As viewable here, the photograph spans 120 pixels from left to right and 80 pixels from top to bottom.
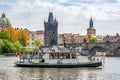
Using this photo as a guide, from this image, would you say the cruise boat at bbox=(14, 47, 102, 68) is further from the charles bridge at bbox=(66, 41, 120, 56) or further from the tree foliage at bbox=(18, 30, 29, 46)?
the charles bridge at bbox=(66, 41, 120, 56)

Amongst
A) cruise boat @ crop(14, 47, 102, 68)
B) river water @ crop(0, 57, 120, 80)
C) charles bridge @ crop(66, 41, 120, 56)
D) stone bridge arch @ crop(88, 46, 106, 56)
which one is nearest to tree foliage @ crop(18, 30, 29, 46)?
charles bridge @ crop(66, 41, 120, 56)

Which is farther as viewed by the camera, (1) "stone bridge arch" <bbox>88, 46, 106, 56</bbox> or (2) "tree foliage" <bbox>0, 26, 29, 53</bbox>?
(1) "stone bridge arch" <bbox>88, 46, 106, 56</bbox>

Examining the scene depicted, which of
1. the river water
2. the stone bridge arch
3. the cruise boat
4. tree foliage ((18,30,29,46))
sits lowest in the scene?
the river water

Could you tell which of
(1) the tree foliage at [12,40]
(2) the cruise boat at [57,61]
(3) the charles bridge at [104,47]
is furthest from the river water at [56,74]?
(3) the charles bridge at [104,47]

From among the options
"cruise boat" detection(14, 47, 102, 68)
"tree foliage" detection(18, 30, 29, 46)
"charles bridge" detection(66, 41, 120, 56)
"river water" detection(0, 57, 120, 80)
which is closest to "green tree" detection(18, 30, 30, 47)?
"tree foliage" detection(18, 30, 29, 46)

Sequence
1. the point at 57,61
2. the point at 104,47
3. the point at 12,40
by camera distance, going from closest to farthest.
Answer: the point at 57,61 → the point at 12,40 → the point at 104,47

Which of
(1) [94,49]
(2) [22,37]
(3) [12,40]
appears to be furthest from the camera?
(1) [94,49]

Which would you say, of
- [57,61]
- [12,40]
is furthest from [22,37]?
[57,61]

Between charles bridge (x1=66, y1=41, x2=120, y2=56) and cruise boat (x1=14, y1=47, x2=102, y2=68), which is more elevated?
charles bridge (x1=66, y1=41, x2=120, y2=56)

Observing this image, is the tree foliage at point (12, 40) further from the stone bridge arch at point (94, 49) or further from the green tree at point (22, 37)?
the stone bridge arch at point (94, 49)

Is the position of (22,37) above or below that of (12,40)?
above

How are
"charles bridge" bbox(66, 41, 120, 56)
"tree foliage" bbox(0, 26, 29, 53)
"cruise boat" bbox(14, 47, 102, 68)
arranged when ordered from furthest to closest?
1. "charles bridge" bbox(66, 41, 120, 56)
2. "tree foliage" bbox(0, 26, 29, 53)
3. "cruise boat" bbox(14, 47, 102, 68)

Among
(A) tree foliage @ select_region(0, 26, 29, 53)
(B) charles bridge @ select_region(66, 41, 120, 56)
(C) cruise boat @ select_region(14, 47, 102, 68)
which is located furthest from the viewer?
(B) charles bridge @ select_region(66, 41, 120, 56)

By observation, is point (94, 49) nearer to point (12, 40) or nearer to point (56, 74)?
point (12, 40)
